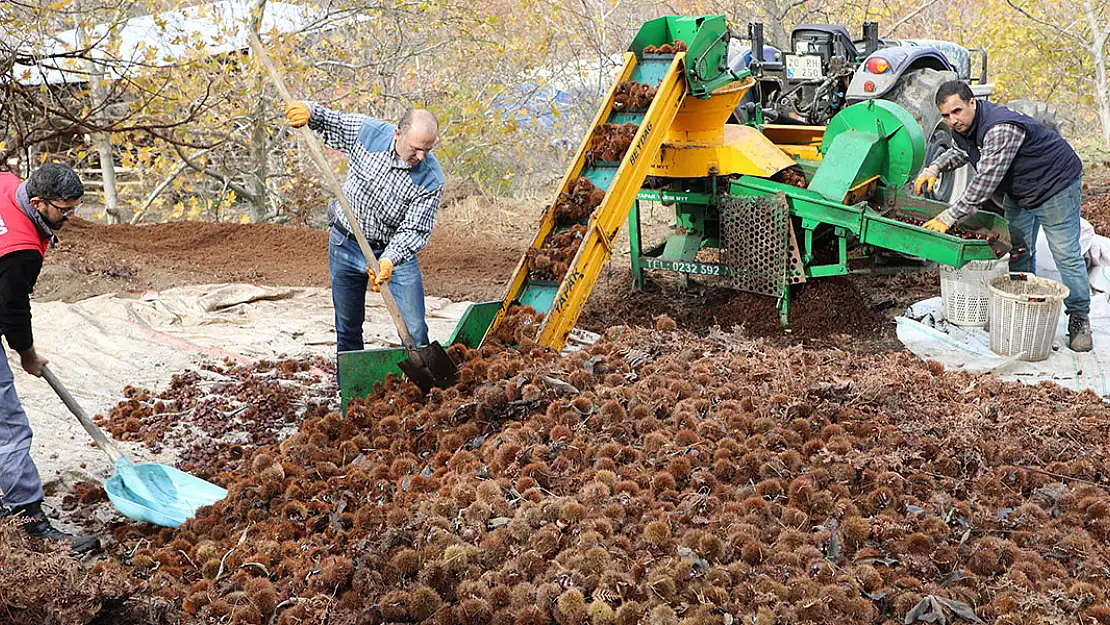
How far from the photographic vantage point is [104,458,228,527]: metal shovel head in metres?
3.51

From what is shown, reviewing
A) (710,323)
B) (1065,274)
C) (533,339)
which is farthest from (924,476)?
(710,323)

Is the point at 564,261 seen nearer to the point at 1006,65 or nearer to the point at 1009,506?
the point at 1009,506

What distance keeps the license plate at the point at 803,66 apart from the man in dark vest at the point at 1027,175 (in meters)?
2.48

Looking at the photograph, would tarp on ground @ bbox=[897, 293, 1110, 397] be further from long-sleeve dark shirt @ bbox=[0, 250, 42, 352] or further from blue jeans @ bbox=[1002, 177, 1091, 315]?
long-sleeve dark shirt @ bbox=[0, 250, 42, 352]

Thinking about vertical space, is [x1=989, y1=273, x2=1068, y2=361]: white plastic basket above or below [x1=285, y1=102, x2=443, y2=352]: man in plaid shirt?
below

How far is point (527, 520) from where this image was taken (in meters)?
2.92

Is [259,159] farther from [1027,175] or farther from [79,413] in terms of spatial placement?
[1027,175]

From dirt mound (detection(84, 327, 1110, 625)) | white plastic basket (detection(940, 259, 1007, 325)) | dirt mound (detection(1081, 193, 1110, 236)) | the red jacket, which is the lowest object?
dirt mound (detection(1081, 193, 1110, 236))

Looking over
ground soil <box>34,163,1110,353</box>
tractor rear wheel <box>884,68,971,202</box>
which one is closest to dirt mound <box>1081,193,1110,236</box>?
ground soil <box>34,163,1110,353</box>

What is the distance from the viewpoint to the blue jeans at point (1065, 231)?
→ 537 cm

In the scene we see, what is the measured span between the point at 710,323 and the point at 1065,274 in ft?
7.68

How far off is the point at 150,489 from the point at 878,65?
18.8 feet

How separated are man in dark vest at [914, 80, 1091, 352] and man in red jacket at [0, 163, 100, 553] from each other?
4.48m

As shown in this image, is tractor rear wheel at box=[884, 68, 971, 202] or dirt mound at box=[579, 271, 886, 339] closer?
dirt mound at box=[579, 271, 886, 339]
